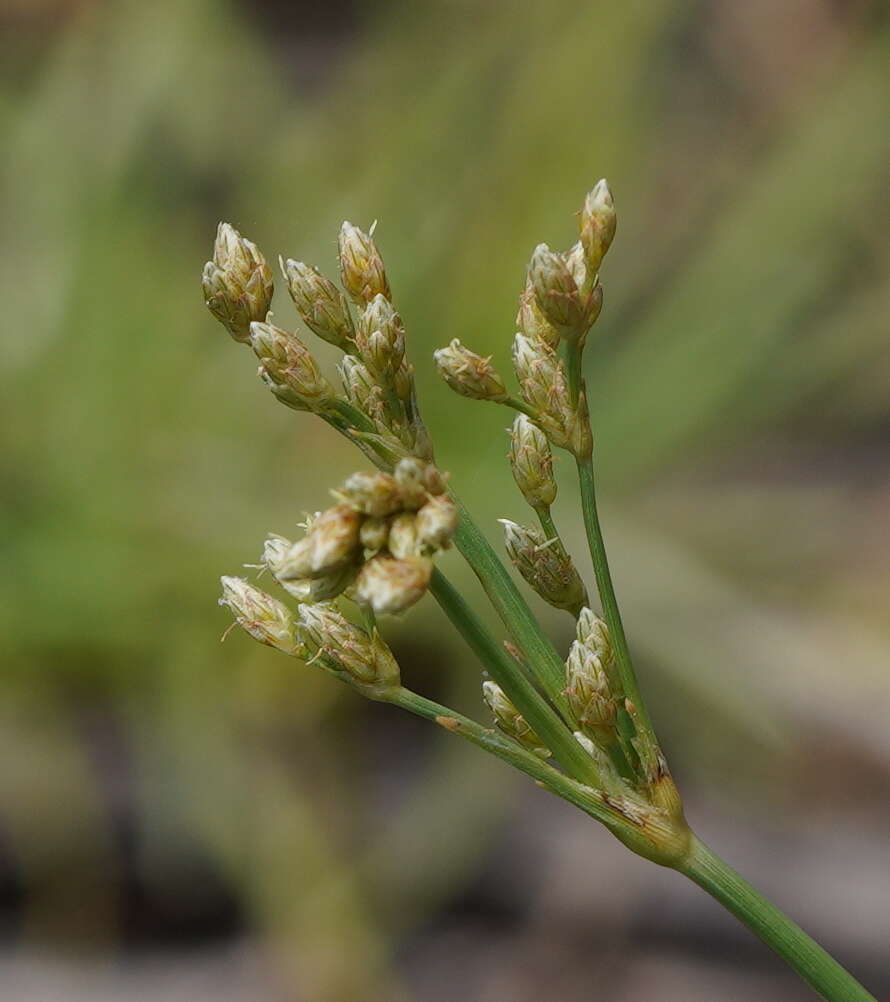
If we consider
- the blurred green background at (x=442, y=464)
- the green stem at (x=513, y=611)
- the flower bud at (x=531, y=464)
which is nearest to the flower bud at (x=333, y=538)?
the green stem at (x=513, y=611)

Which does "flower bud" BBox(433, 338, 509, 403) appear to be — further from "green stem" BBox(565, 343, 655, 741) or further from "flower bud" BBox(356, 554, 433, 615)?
"flower bud" BBox(356, 554, 433, 615)

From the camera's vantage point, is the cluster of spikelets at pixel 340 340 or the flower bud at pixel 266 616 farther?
the flower bud at pixel 266 616

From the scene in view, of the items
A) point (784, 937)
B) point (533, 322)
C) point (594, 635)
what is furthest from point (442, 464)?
point (784, 937)

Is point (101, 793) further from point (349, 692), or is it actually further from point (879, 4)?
point (879, 4)

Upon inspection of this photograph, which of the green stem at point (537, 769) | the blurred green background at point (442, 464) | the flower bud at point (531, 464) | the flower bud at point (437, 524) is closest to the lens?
the flower bud at point (437, 524)

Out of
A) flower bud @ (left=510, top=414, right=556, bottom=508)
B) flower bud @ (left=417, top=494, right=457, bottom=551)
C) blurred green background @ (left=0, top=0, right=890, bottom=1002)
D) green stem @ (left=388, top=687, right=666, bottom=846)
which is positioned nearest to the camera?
flower bud @ (left=417, top=494, right=457, bottom=551)

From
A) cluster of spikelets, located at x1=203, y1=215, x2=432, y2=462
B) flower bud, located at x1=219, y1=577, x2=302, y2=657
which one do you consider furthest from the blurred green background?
cluster of spikelets, located at x1=203, y1=215, x2=432, y2=462

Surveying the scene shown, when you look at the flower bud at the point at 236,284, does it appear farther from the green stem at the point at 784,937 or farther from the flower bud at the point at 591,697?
the green stem at the point at 784,937
